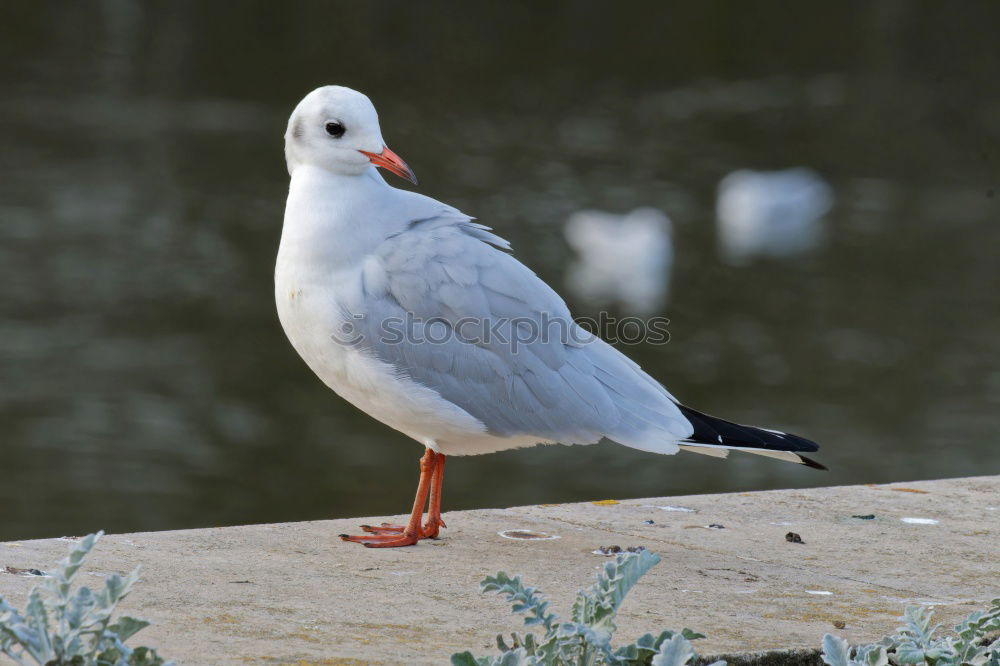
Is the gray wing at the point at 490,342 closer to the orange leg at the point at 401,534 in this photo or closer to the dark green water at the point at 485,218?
the orange leg at the point at 401,534

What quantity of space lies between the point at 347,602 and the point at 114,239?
10230mm

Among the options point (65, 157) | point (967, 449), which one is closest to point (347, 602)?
point (967, 449)

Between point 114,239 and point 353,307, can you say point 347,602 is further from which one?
point 114,239

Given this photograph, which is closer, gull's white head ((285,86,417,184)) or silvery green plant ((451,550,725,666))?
silvery green plant ((451,550,725,666))

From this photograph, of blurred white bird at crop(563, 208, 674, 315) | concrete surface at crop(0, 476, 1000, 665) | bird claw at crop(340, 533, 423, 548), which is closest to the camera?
concrete surface at crop(0, 476, 1000, 665)

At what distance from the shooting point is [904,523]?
3.81 metres

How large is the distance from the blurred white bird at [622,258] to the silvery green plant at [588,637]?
836 centimetres

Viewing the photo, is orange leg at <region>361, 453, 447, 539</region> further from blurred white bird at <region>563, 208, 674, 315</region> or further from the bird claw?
blurred white bird at <region>563, 208, 674, 315</region>

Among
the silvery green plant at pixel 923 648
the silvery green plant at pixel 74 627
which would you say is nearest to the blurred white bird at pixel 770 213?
the silvery green plant at pixel 923 648

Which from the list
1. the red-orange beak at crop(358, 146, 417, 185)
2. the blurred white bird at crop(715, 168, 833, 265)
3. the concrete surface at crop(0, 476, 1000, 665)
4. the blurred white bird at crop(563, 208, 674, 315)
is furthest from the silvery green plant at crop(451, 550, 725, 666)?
the blurred white bird at crop(715, 168, 833, 265)

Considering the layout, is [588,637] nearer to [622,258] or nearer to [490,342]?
[490,342]

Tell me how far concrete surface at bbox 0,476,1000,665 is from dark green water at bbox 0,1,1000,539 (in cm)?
403

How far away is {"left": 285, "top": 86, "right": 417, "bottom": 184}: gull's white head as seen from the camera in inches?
146

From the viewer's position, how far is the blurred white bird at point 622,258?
11.2m
